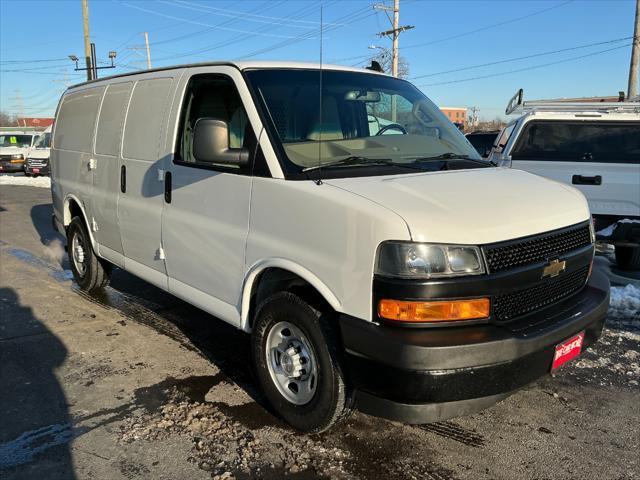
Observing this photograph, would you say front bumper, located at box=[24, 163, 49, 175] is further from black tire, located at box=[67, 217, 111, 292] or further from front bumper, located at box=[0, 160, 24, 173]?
black tire, located at box=[67, 217, 111, 292]

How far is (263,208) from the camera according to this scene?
3191 millimetres

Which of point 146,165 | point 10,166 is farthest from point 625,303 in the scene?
point 10,166

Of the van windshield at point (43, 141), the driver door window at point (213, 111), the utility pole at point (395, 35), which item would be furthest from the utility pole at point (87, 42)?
the driver door window at point (213, 111)

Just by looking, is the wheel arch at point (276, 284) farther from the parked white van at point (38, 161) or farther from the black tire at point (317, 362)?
the parked white van at point (38, 161)

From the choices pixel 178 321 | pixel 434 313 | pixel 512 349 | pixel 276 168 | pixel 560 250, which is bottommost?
pixel 178 321

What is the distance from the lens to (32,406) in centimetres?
356

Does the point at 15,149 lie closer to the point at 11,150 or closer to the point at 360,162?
the point at 11,150

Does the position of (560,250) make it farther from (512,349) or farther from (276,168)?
(276,168)

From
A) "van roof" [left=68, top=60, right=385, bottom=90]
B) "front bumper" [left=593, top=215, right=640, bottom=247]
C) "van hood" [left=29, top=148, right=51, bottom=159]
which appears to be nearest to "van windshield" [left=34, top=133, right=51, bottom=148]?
"van hood" [left=29, top=148, right=51, bottom=159]

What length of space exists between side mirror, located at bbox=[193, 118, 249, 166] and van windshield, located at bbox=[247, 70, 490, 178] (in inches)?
10.1

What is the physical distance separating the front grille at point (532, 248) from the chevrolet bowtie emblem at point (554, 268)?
4cm

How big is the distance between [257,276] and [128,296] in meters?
3.24

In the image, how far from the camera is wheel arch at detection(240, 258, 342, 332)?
9.36ft

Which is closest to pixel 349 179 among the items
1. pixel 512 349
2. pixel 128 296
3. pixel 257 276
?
pixel 257 276
